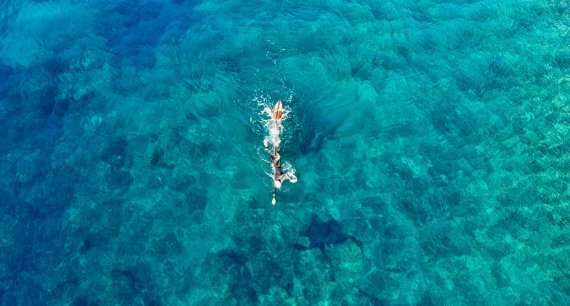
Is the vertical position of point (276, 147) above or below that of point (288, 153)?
above

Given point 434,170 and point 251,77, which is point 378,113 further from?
Result: point 251,77

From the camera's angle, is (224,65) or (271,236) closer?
(271,236)

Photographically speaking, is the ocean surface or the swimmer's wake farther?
the swimmer's wake

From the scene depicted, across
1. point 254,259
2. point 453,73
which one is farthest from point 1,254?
point 453,73
